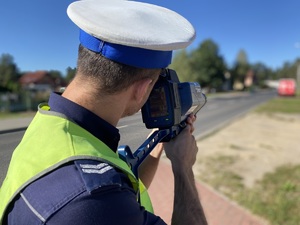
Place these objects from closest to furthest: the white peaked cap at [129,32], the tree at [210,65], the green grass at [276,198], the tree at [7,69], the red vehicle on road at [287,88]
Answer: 1. the white peaked cap at [129,32]
2. the tree at [7,69]
3. the green grass at [276,198]
4. the red vehicle on road at [287,88]
5. the tree at [210,65]

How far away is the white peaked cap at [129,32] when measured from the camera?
89 centimetres

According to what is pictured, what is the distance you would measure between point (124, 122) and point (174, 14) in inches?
19.9

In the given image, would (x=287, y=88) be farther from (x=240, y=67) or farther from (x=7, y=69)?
(x=7, y=69)

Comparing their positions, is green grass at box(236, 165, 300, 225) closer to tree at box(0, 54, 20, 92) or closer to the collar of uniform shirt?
tree at box(0, 54, 20, 92)

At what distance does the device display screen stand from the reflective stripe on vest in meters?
0.27

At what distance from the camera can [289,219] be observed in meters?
4.32

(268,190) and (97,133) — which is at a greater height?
(97,133)

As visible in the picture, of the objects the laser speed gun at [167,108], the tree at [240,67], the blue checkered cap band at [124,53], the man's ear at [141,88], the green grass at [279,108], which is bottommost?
the tree at [240,67]

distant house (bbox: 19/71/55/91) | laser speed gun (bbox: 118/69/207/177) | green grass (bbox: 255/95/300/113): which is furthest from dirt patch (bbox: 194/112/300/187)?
green grass (bbox: 255/95/300/113)

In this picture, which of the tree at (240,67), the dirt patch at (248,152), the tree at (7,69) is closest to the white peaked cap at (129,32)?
the tree at (7,69)

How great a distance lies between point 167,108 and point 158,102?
37 millimetres

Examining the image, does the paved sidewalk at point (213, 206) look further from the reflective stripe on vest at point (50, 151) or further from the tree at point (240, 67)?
the tree at point (240, 67)

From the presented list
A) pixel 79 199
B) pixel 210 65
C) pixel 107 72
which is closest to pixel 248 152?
pixel 107 72

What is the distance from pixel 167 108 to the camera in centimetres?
114
